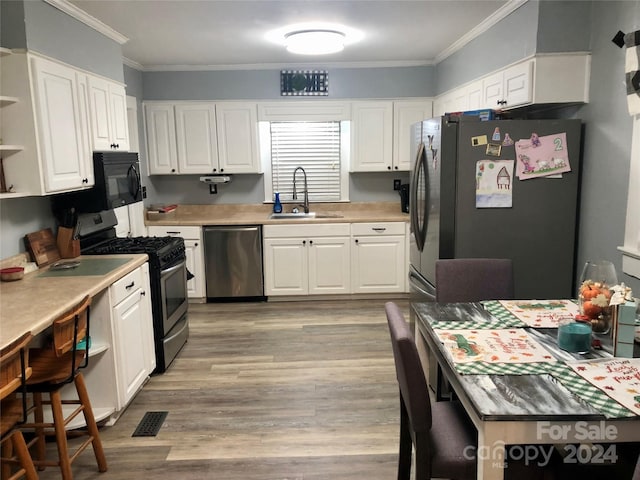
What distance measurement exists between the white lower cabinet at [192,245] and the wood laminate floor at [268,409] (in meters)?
0.65

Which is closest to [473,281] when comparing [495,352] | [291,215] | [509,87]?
[495,352]

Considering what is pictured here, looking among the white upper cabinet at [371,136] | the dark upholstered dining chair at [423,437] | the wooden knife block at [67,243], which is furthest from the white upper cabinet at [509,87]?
the wooden knife block at [67,243]

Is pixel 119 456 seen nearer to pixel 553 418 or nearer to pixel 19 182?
pixel 19 182

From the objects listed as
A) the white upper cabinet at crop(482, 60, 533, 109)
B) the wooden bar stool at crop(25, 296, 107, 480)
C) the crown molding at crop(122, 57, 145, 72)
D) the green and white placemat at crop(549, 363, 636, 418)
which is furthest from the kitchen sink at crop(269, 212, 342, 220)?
the green and white placemat at crop(549, 363, 636, 418)

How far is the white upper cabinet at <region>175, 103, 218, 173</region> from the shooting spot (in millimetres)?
5027

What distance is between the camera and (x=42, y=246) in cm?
299

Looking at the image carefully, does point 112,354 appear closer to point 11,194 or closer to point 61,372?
point 61,372

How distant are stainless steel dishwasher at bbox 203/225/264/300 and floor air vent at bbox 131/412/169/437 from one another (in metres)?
2.16

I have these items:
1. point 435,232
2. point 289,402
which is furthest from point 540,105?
point 289,402

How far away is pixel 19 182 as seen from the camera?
2.64 meters

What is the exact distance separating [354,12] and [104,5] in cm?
160

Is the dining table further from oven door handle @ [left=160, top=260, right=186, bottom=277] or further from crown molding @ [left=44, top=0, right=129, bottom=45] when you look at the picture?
crown molding @ [left=44, top=0, right=129, bottom=45]

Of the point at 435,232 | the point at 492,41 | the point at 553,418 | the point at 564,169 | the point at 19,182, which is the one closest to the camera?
the point at 553,418

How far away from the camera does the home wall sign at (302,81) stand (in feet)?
16.6
